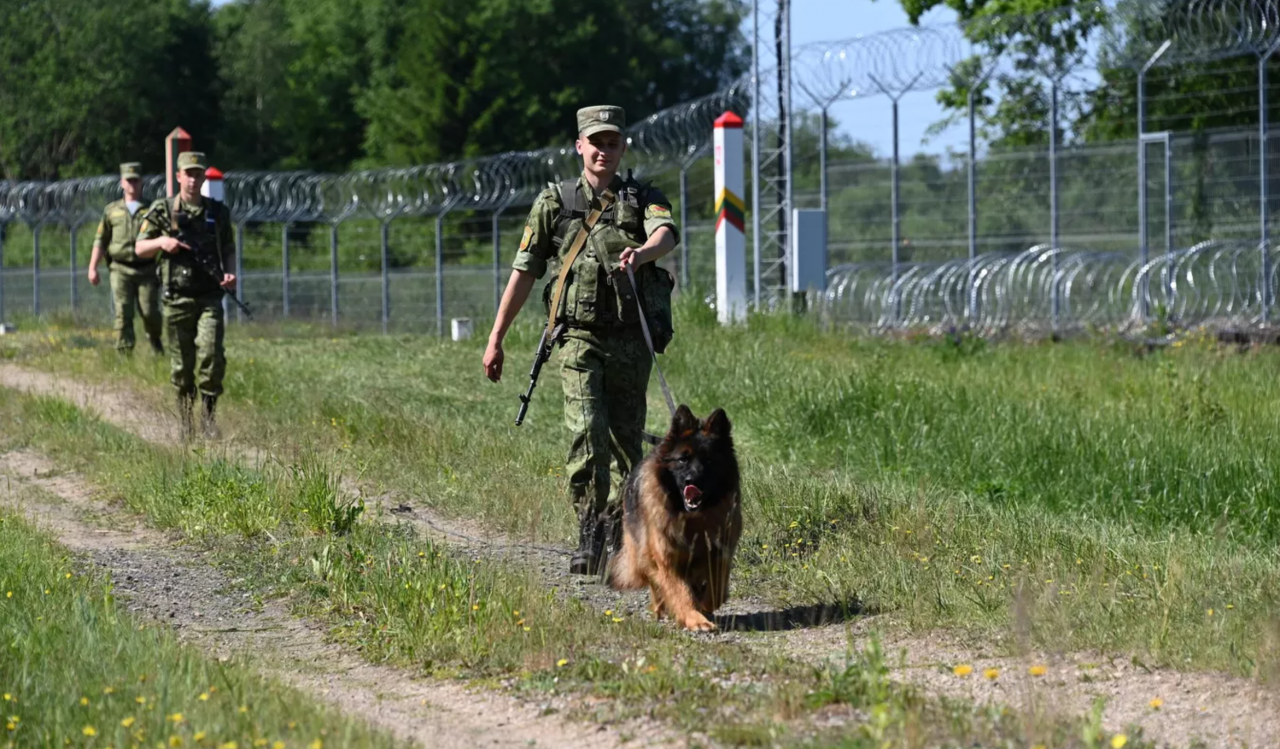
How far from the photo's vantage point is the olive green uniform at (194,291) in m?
11.4

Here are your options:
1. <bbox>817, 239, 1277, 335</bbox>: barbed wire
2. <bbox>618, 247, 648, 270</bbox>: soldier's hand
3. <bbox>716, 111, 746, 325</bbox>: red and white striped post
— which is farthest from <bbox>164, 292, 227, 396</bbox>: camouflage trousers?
<bbox>817, 239, 1277, 335</bbox>: barbed wire

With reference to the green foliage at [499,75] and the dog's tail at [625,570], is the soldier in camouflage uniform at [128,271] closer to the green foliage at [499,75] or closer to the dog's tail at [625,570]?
the dog's tail at [625,570]

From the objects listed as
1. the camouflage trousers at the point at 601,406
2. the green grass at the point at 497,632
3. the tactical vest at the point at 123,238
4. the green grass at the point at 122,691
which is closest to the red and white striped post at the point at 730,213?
the tactical vest at the point at 123,238

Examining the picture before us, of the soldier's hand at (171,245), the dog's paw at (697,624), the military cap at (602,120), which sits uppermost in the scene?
the military cap at (602,120)

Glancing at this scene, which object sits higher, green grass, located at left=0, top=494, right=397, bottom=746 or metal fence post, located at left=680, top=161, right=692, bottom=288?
metal fence post, located at left=680, top=161, right=692, bottom=288

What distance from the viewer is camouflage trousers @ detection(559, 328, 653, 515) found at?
7129 millimetres

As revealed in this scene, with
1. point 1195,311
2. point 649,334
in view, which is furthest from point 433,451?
point 1195,311

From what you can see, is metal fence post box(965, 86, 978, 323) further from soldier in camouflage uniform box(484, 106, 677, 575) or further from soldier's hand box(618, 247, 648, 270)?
soldier's hand box(618, 247, 648, 270)

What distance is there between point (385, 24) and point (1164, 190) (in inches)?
2062

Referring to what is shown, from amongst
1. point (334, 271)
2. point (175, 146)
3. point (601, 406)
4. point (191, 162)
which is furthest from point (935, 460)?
point (334, 271)

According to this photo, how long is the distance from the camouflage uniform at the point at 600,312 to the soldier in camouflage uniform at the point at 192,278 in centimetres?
484

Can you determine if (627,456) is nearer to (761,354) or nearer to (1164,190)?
(761,354)

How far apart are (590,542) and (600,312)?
106cm

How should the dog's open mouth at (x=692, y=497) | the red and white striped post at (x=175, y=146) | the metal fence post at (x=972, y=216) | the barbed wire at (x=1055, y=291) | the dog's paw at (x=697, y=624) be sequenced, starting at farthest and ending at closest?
the metal fence post at (x=972, y=216) < the barbed wire at (x=1055, y=291) < the red and white striped post at (x=175, y=146) < the dog's paw at (x=697, y=624) < the dog's open mouth at (x=692, y=497)
